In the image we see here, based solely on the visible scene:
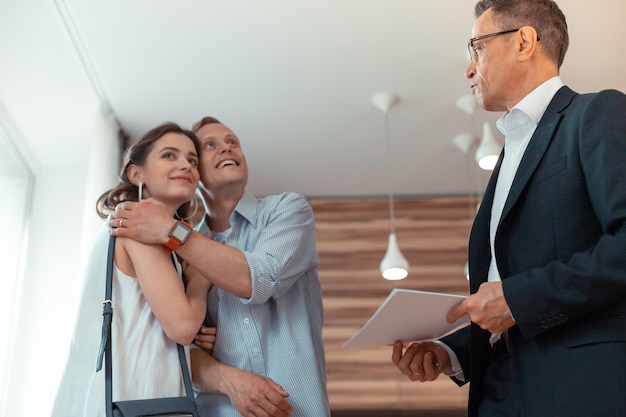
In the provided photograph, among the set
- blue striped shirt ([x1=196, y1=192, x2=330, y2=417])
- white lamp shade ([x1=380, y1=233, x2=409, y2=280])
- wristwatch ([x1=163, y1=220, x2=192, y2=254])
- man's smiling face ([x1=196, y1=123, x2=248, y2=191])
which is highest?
white lamp shade ([x1=380, y1=233, x2=409, y2=280])

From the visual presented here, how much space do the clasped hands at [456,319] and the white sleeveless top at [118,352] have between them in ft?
1.70

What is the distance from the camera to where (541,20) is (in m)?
1.83

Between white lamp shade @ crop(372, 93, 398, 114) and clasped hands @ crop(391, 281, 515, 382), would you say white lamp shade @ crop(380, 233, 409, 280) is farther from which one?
clasped hands @ crop(391, 281, 515, 382)

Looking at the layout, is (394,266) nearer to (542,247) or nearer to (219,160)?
(219,160)

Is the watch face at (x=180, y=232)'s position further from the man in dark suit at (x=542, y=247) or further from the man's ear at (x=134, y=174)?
the man in dark suit at (x=542, y=247)

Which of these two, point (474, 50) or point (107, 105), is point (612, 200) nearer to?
point (474, 50)

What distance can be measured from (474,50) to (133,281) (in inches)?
37.3

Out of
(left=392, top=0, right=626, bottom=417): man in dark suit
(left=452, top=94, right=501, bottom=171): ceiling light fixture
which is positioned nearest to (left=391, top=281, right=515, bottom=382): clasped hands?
(left=392, top=0, right=626, bottom=417): man in dark suit

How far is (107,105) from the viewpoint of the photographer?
4.30m

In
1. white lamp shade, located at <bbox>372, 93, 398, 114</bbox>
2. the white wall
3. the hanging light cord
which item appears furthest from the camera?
the hanging light cord

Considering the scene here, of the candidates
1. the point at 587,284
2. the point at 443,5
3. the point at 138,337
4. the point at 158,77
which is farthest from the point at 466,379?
the point at 158,77

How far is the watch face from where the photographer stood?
1.88 meters

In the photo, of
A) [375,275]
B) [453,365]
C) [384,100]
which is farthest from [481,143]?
[453,365]

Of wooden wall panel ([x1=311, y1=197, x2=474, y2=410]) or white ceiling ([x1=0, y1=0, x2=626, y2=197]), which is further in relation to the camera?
wooden wall panel ([x1=311, y1=197, x2=474, y2=410])
